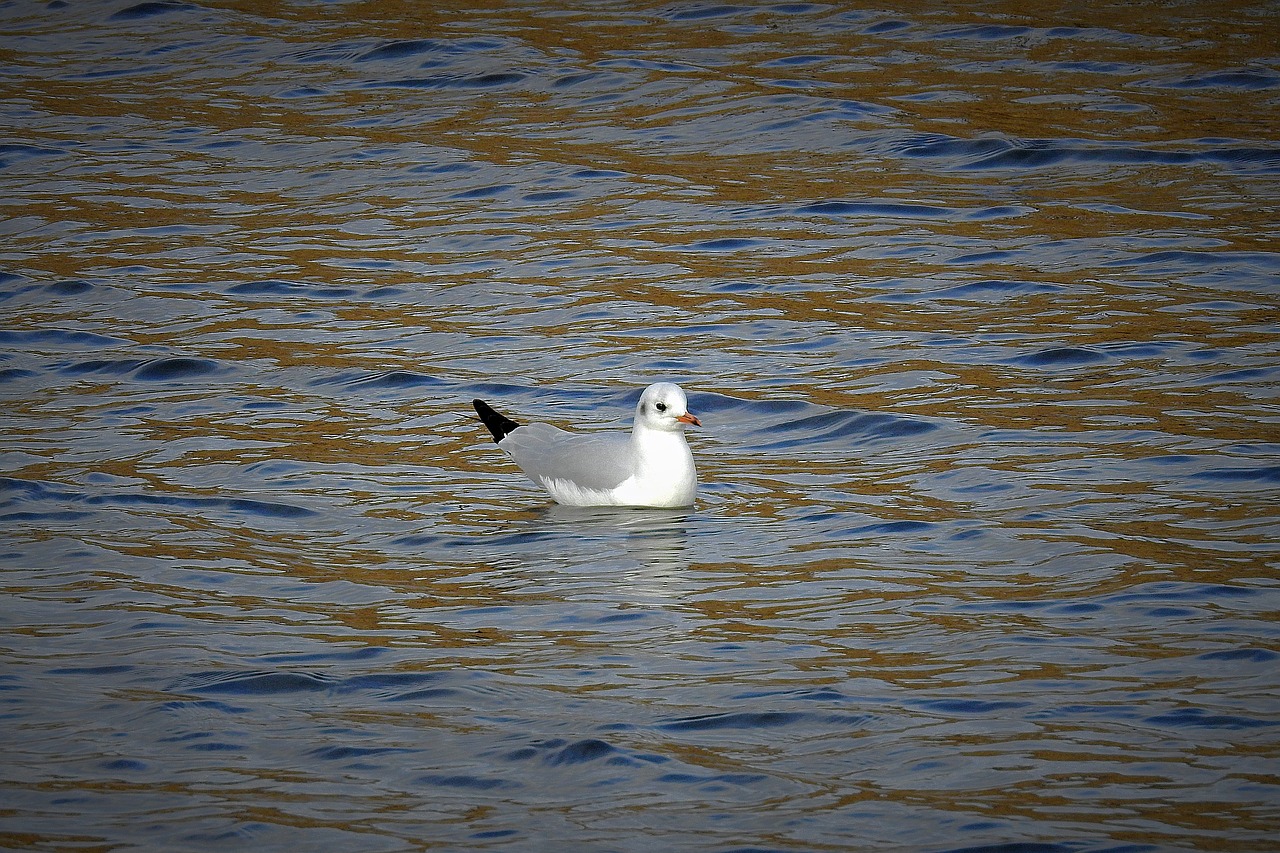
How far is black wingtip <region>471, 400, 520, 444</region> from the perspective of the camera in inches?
333

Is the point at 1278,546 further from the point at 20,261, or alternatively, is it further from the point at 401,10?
the point at 401,10

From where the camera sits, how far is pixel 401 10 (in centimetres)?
1767

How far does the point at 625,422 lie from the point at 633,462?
1152 mm

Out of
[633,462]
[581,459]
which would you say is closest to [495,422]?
[581,459]

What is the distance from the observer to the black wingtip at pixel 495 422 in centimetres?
846

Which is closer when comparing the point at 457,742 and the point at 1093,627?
the point at 457,742

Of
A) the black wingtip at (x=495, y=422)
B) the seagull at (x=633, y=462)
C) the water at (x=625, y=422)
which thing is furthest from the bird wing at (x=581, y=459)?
the black wingtip at (x=495, y=422)

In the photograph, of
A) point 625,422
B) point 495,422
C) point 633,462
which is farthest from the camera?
point 625,422

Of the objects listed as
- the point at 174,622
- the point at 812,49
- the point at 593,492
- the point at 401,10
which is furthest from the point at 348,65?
the point at 174,622

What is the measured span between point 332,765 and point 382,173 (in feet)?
29.5

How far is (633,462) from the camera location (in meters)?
7.82

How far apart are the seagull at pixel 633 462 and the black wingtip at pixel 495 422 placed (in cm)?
36

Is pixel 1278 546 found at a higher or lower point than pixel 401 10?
lower

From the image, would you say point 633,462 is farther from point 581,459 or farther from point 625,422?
point 625,422
